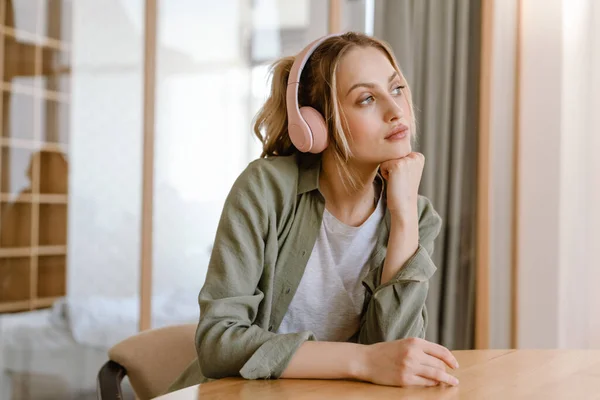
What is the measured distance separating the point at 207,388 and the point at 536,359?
57 cm

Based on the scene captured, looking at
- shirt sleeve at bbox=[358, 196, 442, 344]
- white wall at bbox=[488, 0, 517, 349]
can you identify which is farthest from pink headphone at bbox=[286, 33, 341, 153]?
white wall at bbox=[488, 0, 517, 349]

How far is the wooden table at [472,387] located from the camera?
92cm

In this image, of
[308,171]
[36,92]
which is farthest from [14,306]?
[308,171]

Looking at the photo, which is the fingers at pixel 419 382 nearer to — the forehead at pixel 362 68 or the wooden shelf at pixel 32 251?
the forehead at pixel 362 68

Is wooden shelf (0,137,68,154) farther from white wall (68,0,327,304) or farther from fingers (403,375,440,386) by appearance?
fingers (403,375,440,386)

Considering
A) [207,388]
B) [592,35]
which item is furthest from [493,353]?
[592,35]

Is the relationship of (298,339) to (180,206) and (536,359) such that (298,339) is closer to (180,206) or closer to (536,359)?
(536,359)

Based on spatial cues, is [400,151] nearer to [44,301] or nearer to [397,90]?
[397,90]

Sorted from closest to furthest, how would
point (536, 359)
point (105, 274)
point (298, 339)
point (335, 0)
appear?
point (298, 339), point (536, 359), point (105, 274), point (335, 0)

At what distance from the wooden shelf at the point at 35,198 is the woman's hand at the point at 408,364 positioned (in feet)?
5.51

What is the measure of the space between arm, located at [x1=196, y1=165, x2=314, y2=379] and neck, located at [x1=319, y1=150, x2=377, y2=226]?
172 mm

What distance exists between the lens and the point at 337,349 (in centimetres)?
104

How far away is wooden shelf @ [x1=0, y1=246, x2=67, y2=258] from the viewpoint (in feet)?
7.64

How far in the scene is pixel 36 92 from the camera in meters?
2.38
